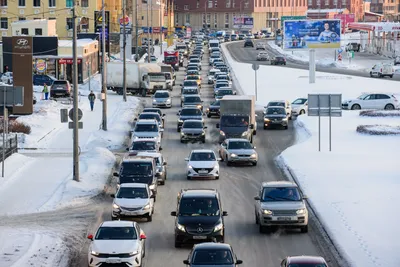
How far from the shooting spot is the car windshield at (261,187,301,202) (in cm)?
2856

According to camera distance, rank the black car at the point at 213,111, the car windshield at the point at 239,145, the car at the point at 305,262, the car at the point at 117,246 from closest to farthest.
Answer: the car at the point at 305,262, the car at the point at 117,246, the car windshield at the point at 239,145, the black car at the point at 213,111

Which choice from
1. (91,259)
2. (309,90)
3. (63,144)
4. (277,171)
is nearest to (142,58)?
(309,90)

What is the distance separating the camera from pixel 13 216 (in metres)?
31.6

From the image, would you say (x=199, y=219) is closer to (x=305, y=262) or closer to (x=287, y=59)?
(x=305, y=262)

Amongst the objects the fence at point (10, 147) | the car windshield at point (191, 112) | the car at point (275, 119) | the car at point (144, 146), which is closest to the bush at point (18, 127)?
the fence at point (10, 147)

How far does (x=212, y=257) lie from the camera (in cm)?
2167

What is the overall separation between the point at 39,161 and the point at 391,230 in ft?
66.4

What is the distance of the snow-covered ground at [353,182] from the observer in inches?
1041

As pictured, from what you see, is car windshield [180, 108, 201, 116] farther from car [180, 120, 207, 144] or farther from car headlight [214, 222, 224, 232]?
car headlight [214, 222, 224, 232]

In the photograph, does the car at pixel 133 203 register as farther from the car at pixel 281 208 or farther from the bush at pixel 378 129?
the bush at pixel 378 129

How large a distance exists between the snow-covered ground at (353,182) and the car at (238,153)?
147 centimetres

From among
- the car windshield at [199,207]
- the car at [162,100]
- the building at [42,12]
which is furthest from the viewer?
the building at [42,12]

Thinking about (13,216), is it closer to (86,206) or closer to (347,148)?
(86,206)

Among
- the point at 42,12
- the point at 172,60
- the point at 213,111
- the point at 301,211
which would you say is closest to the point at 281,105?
the point at 213,111
